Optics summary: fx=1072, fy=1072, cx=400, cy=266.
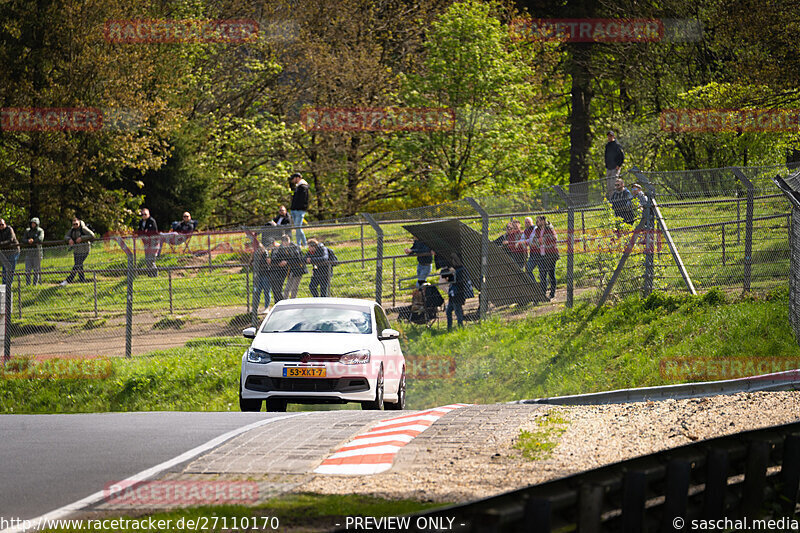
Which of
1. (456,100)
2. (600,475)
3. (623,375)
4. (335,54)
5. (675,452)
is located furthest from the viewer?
(335,54)

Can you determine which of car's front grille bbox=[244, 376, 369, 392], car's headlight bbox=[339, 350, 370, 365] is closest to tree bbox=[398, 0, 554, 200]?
car's headlight bbox=[339, 350, 370, 365]

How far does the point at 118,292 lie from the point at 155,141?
18157 millimetres

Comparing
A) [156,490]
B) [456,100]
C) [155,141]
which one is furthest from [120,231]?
[156,490]

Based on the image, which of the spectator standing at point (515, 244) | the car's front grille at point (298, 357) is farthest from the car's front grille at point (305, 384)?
the spectator standing at point (515, 244)

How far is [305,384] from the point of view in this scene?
584 inches

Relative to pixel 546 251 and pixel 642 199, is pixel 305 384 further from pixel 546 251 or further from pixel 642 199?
pixel 642 199

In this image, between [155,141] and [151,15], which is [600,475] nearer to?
[155,141]

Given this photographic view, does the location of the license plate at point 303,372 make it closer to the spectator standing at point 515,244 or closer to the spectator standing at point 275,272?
the spectator standing at point 275,272

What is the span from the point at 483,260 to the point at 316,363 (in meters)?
6.35

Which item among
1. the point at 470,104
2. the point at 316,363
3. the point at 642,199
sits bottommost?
the point at 316,363

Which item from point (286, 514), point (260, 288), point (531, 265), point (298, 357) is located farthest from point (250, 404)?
point (286, 514)

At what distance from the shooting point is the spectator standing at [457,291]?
67.7 ft

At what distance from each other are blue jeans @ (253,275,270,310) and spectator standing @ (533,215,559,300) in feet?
17.0

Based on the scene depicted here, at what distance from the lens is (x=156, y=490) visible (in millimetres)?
8602
